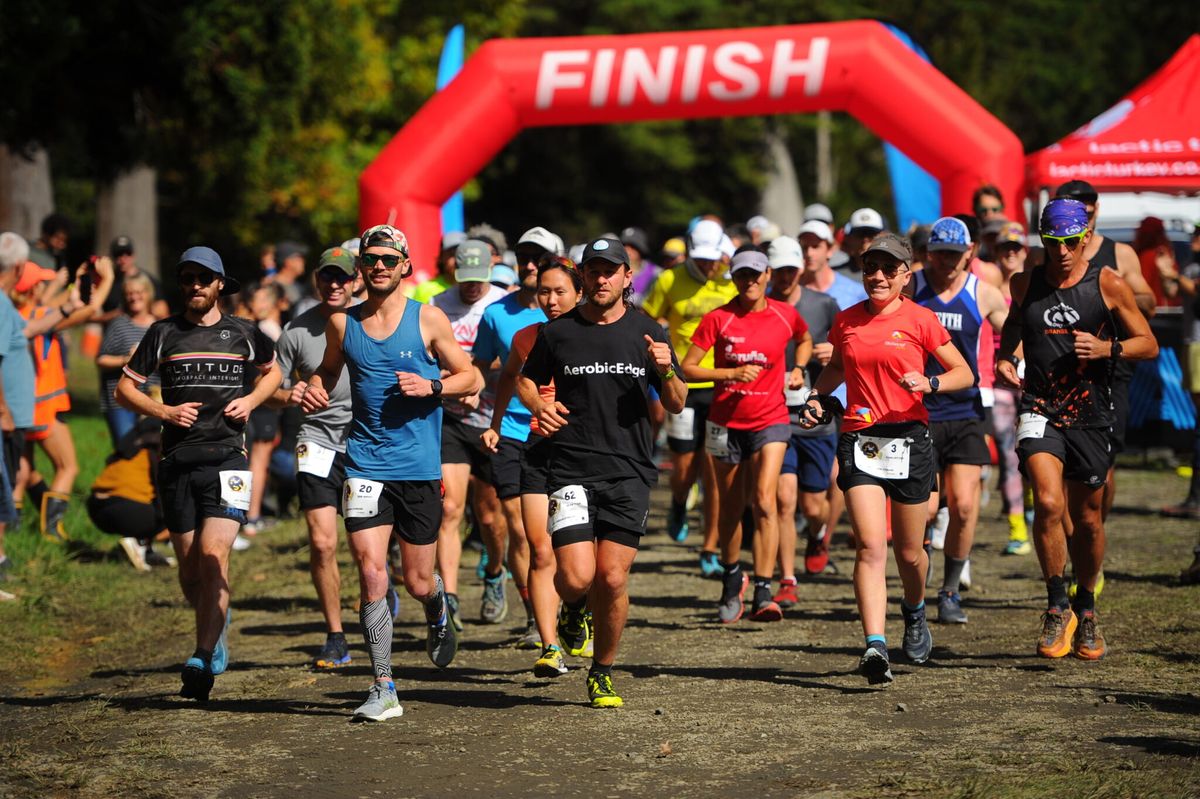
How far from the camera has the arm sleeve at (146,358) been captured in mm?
8109

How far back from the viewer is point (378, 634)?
7602 millimetres

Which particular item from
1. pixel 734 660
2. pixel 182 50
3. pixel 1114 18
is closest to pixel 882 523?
pixel 734 660

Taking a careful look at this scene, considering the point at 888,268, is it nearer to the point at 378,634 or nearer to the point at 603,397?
the point at 603,397

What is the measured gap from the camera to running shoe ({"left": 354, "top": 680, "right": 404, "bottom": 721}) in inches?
294

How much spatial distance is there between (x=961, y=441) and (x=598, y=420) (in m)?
2.96

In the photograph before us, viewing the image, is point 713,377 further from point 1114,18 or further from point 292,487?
point 1114,18

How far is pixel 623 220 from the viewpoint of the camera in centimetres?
5031

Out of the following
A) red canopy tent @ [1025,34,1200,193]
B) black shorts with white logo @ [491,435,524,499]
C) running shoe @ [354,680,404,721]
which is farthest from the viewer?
red canopy tent @ [1025,34,1200,193]

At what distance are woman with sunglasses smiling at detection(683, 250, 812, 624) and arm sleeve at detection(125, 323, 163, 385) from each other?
2995mm

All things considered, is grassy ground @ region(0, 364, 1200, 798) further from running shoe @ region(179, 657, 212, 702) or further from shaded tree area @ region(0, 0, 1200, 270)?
shaded tree area @ region(0, 0, 1200, 270)

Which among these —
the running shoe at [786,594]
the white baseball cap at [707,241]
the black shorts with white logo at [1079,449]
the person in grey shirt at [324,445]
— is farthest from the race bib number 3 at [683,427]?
the black shorts with white logo at [1079,449]

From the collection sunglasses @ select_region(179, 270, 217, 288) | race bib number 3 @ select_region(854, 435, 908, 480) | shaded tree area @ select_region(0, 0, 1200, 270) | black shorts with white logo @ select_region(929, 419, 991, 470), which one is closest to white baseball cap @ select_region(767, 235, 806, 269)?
black shorts with white logo @ select_region(929, 419, 991, 470)

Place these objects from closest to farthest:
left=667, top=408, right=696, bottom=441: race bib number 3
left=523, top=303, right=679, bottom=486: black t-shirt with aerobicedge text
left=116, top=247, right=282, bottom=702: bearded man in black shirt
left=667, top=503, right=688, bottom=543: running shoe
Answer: left=523, top=303, right=679, bottom=486: black t-shirt with aerobicedge text → left=116, top=247, right=282, bottom=702: bearded man in black shirt → left=667, top=408, right=696, bottom=441: race bib number 3 → left=667, top=503, right=688, bottom=543: running shoe

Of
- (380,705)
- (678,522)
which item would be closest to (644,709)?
(380,705)
